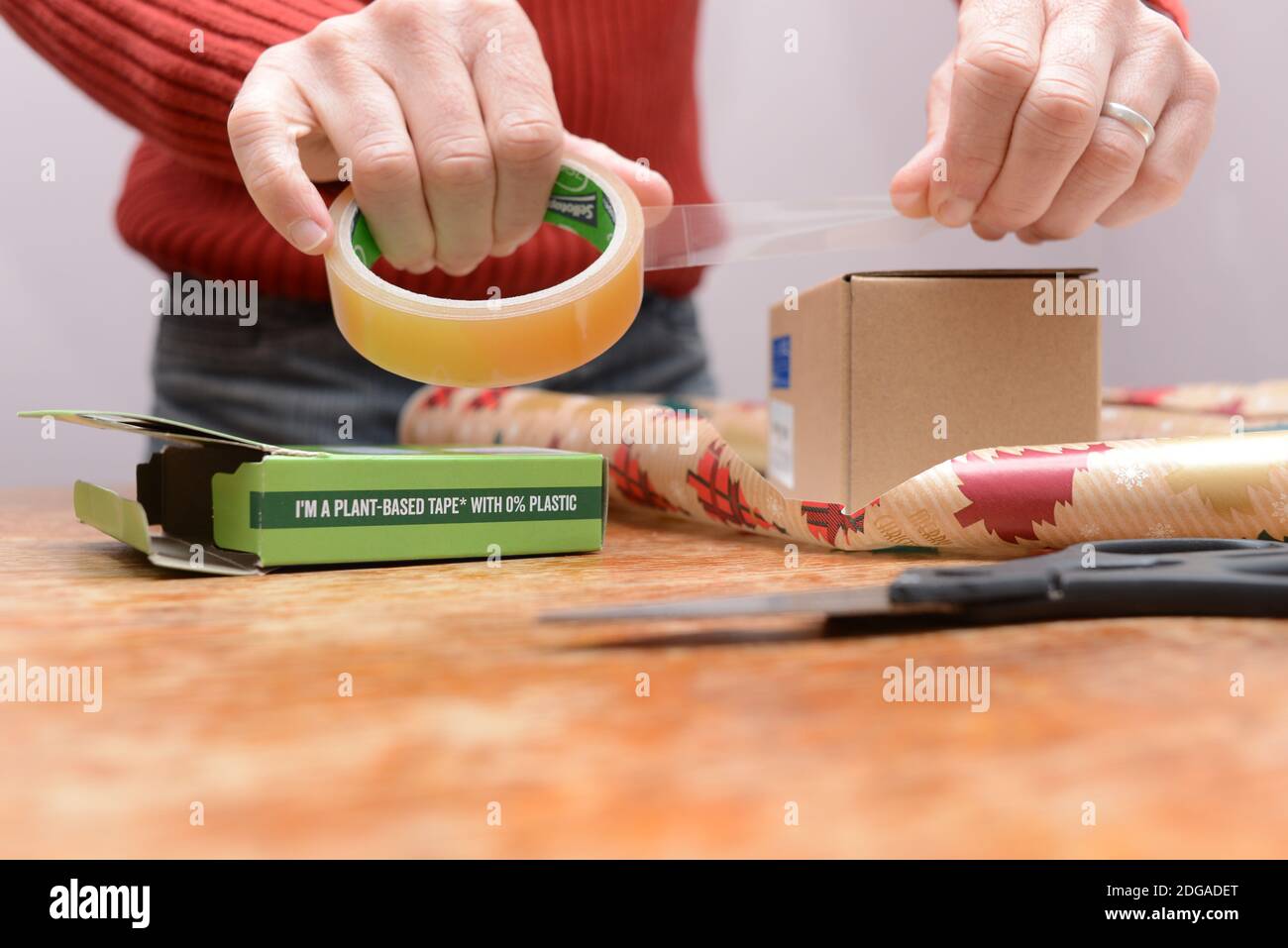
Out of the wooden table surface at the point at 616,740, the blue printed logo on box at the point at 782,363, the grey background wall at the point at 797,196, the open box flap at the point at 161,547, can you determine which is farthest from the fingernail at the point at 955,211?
the grey background wall at the point at 797,196

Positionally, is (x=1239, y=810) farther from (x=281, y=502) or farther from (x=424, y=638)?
(x=281, y=502)

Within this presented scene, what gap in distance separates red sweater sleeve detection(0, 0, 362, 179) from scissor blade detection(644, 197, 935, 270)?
337mm

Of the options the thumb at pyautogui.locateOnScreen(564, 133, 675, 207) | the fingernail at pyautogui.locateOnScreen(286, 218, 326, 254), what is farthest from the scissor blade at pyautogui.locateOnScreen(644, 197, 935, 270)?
the fingernail at pyautogui.locateOnScreen(286, 218, 326, 254)

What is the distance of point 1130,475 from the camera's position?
1.70ft

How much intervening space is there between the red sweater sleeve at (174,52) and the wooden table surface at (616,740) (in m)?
0.53

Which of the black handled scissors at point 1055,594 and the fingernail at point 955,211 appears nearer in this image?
the black handled scissors at point 1055,594

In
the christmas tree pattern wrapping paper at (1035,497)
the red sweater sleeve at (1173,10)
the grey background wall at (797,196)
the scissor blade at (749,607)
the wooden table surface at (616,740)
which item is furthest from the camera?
the grey background wall at (797,196)

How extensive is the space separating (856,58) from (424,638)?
1901 mm

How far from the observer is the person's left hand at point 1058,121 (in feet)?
2.13

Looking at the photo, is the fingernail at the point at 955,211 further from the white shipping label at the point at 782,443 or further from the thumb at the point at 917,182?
the white shipping label at the point at 782,443

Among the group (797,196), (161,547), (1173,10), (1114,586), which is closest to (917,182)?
(1173,10)

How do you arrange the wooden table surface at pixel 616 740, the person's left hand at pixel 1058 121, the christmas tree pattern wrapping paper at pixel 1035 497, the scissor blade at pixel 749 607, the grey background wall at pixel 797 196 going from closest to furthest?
the wooden table surface at pixel 616 740 → the scissor blade at pixel 749 607 → the christmas tree pattern wrapping paper at pixel 1035 497 → the person's left hand at pixel 1058 121 → the grey background wall at pixel 797 196

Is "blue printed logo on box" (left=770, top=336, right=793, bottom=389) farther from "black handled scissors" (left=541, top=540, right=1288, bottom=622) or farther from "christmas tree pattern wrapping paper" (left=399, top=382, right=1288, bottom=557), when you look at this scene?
"black handled scissors" (left=541, top=540, right=1288, bottom=622)
